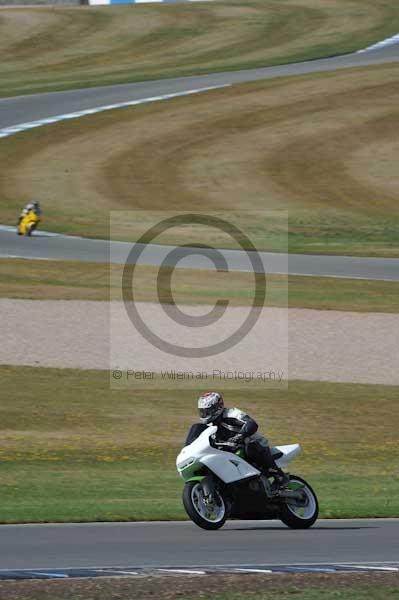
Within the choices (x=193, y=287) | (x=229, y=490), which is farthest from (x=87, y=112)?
(x=229, y=490)

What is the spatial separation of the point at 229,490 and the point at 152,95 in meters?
50.0

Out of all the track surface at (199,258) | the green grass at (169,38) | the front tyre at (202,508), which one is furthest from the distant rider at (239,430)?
the green grass at (169,38)

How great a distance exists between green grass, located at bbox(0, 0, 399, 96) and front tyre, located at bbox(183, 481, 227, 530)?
2111 inches

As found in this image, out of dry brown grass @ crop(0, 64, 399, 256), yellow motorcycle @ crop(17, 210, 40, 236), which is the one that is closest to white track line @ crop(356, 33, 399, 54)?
dry brown grass @ crop(0, 64, 399, 256)

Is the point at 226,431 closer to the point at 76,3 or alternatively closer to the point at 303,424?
the point at 303,424

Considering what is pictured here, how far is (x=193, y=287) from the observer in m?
31.7

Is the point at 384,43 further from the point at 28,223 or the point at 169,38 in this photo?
the point at 28,223

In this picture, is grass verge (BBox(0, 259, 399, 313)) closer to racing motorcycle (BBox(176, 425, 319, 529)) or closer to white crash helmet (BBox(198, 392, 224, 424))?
racing motorcycle (BBox(176, 425, 319, 529))

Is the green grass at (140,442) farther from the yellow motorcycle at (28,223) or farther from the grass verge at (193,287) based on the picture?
the yellow motorcycle at (28,223)

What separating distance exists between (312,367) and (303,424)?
378 centimetres

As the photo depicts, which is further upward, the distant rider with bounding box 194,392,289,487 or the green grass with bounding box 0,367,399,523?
the distant rider with bounding box 194,392,289,487

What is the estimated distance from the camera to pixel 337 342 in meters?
25.7

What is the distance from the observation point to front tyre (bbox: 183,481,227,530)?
1277 cm

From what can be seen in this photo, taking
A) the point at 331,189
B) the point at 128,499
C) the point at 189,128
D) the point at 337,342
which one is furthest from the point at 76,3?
the point at 128,499
